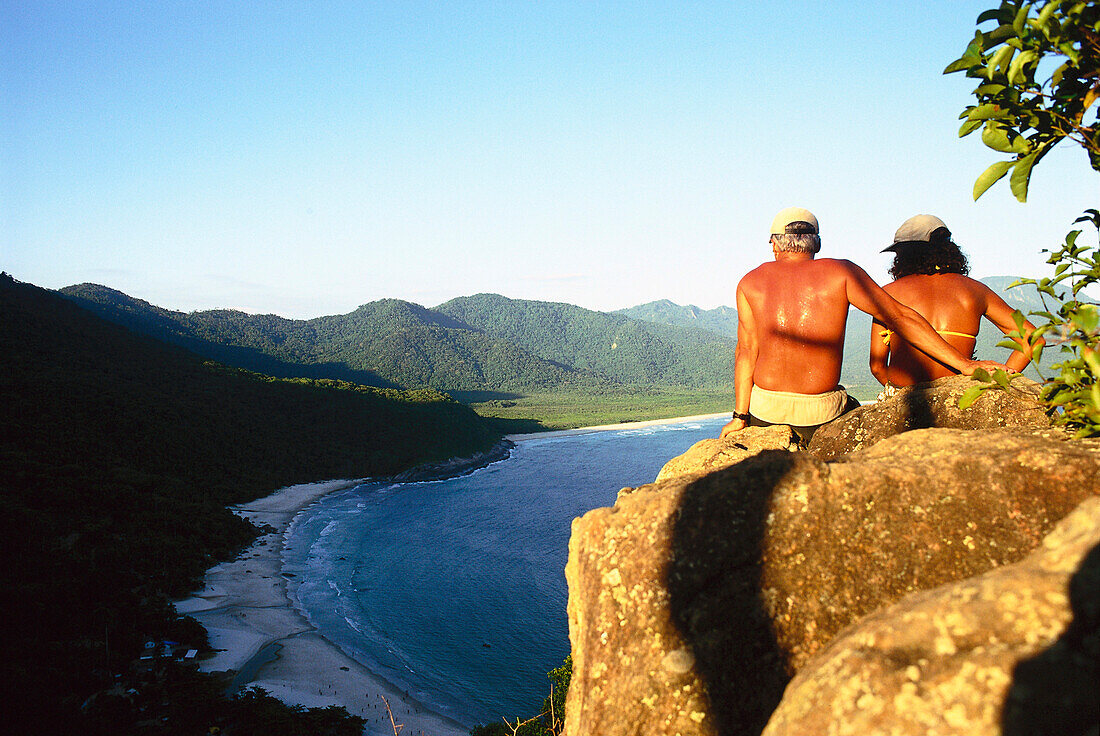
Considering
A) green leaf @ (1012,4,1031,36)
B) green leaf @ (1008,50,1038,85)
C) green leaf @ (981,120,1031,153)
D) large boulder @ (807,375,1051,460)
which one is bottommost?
large boulder @ (807,375,1051,460)

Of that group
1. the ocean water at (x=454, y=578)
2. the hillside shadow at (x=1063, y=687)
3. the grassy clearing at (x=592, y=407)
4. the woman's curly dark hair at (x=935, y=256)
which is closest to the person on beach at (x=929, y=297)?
the woman's curly dark hair at (x=935, y=256)

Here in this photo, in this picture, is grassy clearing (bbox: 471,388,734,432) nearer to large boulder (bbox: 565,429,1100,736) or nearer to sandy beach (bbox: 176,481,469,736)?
sandy beach (bbox: 176,481,469,736)

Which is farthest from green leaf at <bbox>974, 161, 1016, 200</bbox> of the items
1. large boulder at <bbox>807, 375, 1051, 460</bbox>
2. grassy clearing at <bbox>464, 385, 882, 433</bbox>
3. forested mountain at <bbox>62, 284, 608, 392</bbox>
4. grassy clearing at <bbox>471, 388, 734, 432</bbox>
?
forested mountain at <bbox>62, 284, 608, 392</bbox>

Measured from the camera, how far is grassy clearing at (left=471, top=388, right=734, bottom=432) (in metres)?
121

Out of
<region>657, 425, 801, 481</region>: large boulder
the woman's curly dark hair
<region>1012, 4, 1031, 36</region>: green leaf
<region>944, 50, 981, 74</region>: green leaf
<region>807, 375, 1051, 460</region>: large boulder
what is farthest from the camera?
the woman's curly dark hair

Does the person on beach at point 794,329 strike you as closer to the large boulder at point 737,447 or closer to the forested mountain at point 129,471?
the large boulder at point 737,447

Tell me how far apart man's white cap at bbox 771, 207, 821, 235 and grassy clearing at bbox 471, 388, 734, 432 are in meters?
103

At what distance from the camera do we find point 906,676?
146cm

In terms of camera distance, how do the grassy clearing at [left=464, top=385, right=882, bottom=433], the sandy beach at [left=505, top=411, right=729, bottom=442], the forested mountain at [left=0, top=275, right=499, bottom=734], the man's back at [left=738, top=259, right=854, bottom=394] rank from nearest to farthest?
the man's back at [left=738, top=259, right=854, bottom=394]
the forested mountain at [left=0, top=275, right=499, bottom=734]
the sandy beach at [left=505, top=411, right=729, bottom=442]
the grassy clearing at [left=464, top=385, right=882, bottom=433]

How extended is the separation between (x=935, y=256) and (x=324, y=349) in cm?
18624

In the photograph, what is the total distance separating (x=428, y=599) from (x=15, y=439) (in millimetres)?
32295

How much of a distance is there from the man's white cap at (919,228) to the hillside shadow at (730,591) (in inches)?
116

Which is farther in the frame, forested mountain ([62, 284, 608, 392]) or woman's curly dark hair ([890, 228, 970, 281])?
forested mountain ([62, 284, 608, 392])

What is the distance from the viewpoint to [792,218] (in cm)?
438
